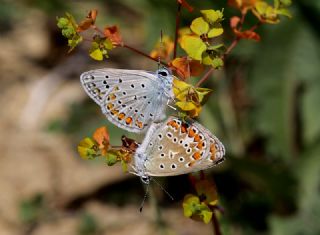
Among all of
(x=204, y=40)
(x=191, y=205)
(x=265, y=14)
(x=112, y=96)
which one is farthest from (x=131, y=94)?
(x=265, y=14)

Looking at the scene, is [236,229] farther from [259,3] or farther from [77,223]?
[259,3]

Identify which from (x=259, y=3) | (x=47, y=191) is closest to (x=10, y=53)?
(x=47, y=191)

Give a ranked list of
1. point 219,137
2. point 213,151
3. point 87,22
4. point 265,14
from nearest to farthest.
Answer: point 213,151 → point 87,22 → point 265,14 → point 219,137

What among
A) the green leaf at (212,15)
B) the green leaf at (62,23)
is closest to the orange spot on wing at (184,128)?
the green leaf at (212,15)

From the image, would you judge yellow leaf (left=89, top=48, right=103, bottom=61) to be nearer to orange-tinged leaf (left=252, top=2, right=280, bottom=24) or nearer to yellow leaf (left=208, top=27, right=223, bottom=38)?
yellow leaf (left=208, top=27, right=223, bottom=38)

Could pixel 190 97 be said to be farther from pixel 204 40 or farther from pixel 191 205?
pixel 191 205

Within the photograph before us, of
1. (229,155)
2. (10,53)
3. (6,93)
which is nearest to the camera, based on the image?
(229,155)

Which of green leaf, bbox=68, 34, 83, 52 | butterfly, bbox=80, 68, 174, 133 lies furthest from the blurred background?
green leaf, bbox=68, 34, 83, 52
